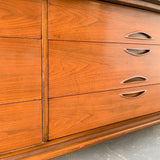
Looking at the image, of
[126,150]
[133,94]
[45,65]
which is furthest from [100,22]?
[126,150]

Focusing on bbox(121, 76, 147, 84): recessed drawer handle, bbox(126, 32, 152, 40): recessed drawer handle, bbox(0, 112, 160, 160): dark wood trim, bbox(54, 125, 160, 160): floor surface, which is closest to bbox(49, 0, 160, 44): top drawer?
bbox(126, 32, 152, 40): recessed drawer handle

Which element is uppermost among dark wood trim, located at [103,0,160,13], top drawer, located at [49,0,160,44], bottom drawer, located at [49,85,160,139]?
dark wood trim, located at [103,0,160,13]

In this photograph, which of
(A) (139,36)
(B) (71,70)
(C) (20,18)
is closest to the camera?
(C) (20,18)

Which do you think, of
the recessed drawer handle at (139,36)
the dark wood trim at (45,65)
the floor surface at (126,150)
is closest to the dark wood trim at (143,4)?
the recessed drawer handle at (139,36)

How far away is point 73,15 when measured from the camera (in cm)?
61

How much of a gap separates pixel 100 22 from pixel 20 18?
0.31 metres

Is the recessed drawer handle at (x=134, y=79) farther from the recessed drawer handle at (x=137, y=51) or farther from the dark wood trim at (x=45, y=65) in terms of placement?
the dark wood trim at (x=45, y=65)

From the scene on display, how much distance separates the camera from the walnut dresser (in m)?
0.53

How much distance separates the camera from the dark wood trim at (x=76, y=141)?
1.92ft

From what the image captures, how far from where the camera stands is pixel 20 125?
572 mm

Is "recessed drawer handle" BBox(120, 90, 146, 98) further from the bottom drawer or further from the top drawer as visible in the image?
the top drawer

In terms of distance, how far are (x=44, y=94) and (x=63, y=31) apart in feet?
0.76

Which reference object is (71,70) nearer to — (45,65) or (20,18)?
(45,65)

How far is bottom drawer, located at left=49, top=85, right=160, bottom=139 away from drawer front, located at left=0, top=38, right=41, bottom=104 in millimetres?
103
